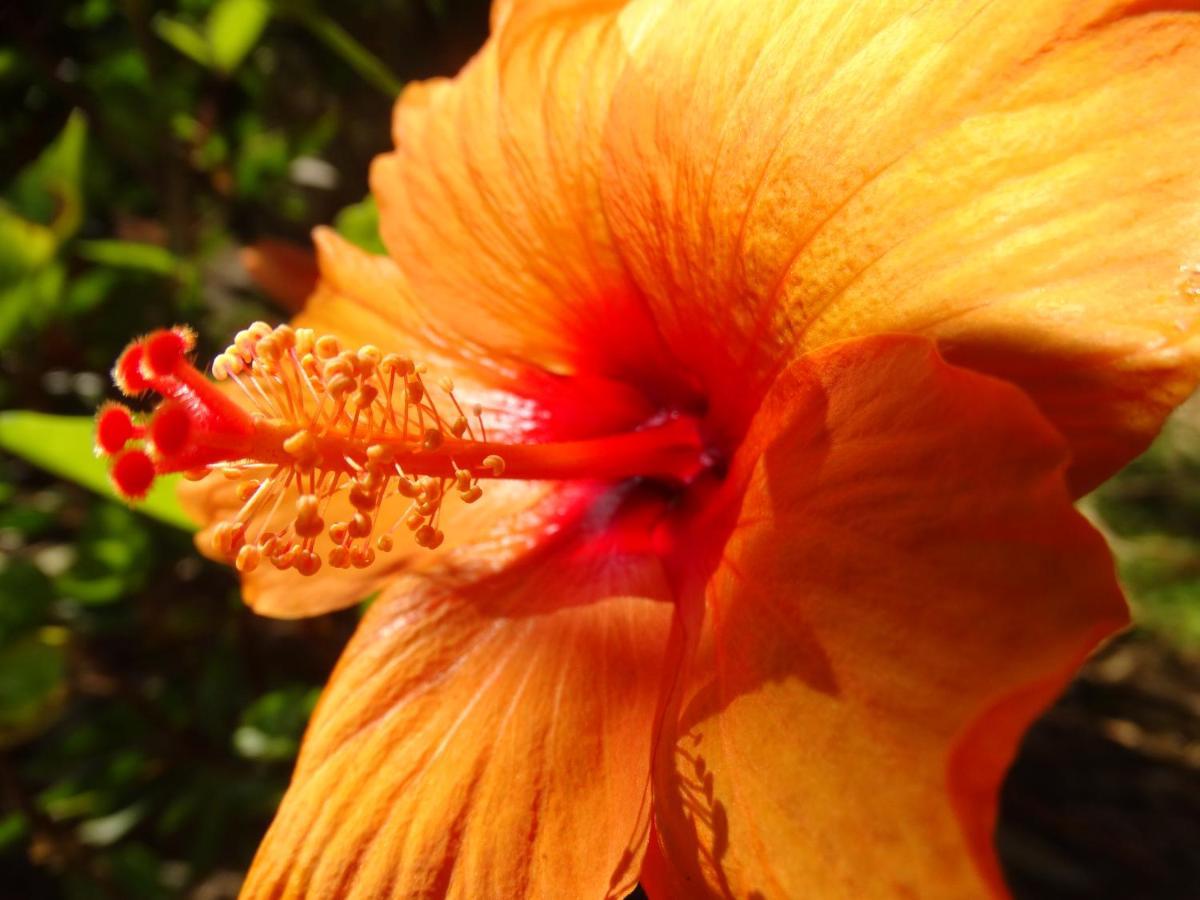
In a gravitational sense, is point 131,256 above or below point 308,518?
above

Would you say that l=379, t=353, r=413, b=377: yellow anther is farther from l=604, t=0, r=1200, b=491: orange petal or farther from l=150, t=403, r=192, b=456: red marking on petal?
l=604, t=0, r=1200, b=491: orange petal

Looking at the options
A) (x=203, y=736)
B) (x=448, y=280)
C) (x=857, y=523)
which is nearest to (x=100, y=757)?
(x=203, y=736)

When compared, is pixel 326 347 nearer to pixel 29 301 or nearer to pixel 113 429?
pixel 113 429

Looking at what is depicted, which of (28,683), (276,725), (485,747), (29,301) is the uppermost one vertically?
(29,301)

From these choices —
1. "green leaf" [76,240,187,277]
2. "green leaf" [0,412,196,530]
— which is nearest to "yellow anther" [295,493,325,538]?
"green leaf" [0,412,196,530]

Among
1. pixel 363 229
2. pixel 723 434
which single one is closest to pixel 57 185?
pixel 363 229

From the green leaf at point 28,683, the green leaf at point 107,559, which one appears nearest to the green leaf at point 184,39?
the green leaf at point 107,559

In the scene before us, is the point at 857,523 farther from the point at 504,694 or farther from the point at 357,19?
the point at 357,19
